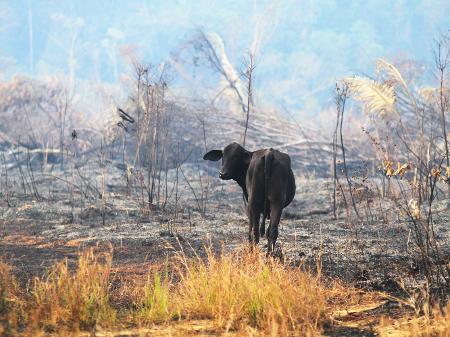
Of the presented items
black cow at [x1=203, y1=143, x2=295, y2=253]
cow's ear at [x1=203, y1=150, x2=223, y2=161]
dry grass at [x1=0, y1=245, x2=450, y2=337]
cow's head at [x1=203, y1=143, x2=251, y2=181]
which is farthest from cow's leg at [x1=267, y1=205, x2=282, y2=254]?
dry grass at [x1=0, y1=245, x2=450, y2=337]

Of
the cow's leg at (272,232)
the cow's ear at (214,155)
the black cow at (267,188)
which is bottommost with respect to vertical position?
the cow's leg at (272,232)

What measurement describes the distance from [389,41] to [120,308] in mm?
79835

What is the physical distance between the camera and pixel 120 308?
607 cm

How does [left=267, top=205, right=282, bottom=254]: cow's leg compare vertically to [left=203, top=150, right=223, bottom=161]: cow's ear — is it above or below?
below

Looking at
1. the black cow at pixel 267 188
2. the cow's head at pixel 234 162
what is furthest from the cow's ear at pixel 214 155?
the black cow at pixel 267 188

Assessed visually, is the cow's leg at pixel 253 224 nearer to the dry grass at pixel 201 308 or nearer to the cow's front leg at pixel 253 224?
the cow's front leg at pixel 253 224

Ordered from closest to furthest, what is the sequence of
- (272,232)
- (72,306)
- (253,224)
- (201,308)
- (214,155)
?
(72,306)
(201,308)
(272,232)
(253,224)
(214,155)

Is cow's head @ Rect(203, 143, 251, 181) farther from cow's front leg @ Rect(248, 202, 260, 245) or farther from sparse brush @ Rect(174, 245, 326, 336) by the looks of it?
sparse brush @ Rect(174, 245, 326, 336)

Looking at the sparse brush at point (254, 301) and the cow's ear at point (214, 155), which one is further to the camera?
the cow's ear at point (214, 155)

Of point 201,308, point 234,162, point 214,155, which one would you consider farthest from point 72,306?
point 214,155

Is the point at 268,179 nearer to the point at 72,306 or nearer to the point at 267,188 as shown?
the point at 267,188

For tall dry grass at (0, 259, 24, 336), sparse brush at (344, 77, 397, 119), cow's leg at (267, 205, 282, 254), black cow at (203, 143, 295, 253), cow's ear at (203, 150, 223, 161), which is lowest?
tall dry grass at (0, 259, 24, 336)

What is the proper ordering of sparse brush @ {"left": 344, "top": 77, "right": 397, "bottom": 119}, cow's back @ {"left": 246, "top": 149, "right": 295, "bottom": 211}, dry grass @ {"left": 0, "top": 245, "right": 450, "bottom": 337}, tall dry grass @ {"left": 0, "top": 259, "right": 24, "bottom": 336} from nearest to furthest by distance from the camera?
tall dry grass @ {"left": 0, "top": 259, "right": 24, "bottom": 336} → dry grass @ {"left": 0, "top": 245, "right": 450, "bottom": 337} → cow's back @ {"left": 246, "top": 149, "right": 295, "bottom": 211} → sparse brush @ {"left": 344, "top": 77, "right": 397, "bottom": 119}

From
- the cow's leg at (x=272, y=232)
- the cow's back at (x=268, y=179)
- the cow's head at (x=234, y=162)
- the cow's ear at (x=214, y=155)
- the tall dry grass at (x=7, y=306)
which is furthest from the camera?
the cow's ear at (x=214, y=155)
